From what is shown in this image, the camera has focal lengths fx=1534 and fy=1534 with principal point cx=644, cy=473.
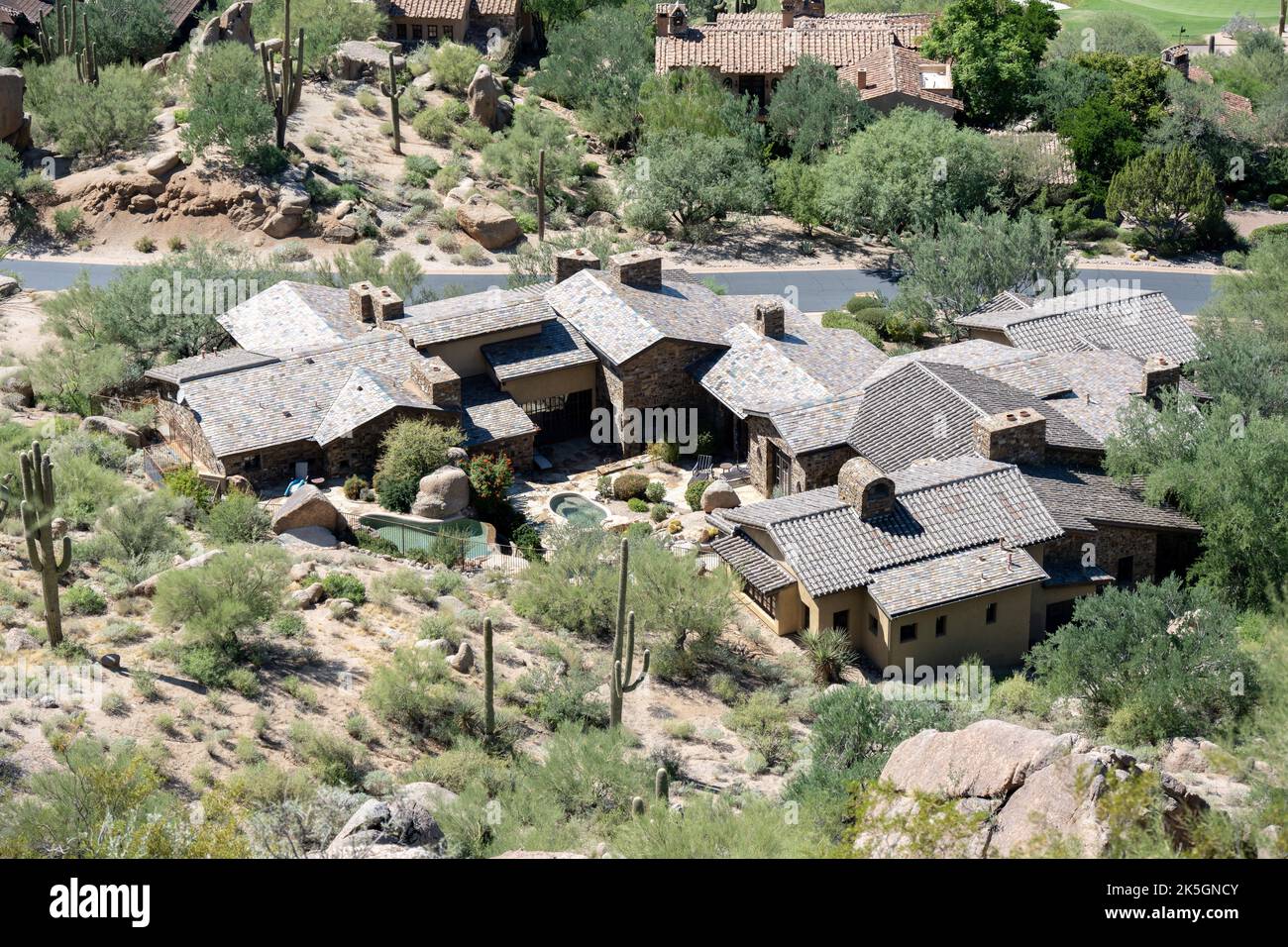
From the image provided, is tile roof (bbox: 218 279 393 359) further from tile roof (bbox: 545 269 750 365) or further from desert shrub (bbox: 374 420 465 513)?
tile roof (bbox: 545 269 750 365)

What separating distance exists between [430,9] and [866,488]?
5572 centimetres

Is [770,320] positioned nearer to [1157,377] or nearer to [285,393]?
→ [1157,377]

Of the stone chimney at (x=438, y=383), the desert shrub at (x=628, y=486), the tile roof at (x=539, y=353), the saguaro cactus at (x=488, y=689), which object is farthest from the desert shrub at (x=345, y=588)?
the tile roof at (x=539, y=353)

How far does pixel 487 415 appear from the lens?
162 feet

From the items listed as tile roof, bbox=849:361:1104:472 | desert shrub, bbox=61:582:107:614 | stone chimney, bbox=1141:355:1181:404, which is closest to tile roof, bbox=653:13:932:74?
tile roof, bbox=849:361:1104:472

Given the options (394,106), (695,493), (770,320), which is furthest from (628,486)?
(394,106)

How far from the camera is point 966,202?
69500mm

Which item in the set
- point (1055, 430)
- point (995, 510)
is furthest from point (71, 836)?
point (1055, 430)

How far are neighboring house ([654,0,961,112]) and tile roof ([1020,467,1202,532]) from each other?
38.3m

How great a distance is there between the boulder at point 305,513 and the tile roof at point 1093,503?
19.7m

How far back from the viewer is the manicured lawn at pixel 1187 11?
118m

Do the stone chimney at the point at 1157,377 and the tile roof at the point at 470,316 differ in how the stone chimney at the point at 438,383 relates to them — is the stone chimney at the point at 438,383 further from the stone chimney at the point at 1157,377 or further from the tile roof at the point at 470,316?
the stone chimney at the point at 1157,377
